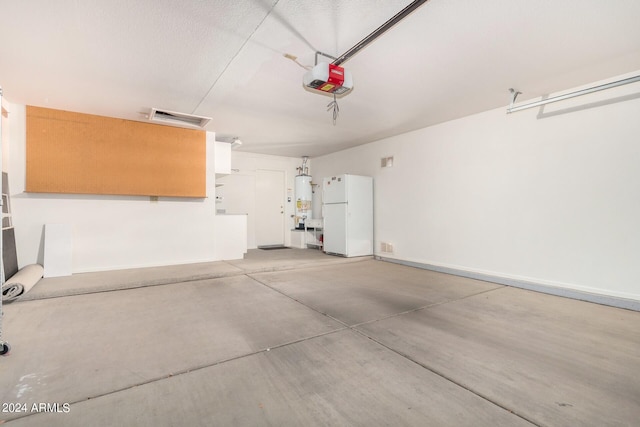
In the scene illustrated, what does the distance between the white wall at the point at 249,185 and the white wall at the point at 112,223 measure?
5.00ft

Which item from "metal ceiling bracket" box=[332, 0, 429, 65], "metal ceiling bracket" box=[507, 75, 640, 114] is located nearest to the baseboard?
"metal ceiling bracket" box=[507, 75, 640, 114]

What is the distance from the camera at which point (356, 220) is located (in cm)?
580

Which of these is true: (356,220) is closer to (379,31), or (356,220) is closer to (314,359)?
(379,31)

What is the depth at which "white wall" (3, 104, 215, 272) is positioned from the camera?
391 centimetres

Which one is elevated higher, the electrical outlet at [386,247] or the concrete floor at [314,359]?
A: the electrical outlet at [386,247]

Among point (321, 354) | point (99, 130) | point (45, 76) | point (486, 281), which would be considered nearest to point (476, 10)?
point (321, 354)

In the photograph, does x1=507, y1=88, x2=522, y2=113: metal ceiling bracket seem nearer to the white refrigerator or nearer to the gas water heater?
the white refrigerator

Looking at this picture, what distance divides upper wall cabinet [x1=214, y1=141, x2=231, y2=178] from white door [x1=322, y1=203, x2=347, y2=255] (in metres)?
2.28

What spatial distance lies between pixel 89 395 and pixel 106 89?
3.39 metres

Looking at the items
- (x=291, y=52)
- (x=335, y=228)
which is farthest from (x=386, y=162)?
(x=291, y=52)

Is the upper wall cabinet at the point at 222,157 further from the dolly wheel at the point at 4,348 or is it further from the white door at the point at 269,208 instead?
the dolly wheel at the point at 4,348

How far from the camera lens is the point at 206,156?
5188 mm

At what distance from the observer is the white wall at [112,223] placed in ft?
12.8

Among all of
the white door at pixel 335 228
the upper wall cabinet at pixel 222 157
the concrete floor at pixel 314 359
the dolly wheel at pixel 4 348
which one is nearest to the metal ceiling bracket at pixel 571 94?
the concrete floor at pixel 314 359
